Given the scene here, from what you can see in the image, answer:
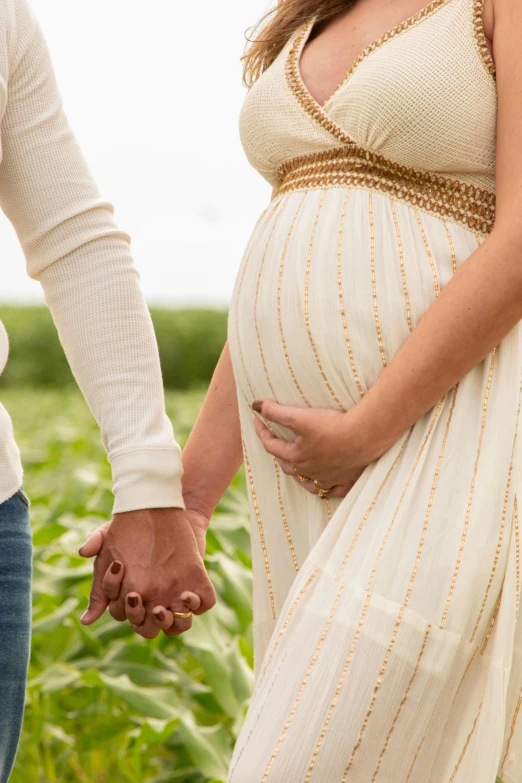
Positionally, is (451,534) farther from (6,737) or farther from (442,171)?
(6,737)

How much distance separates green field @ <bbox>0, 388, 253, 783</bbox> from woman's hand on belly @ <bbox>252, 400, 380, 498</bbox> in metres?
1.09

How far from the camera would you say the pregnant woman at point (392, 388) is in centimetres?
129

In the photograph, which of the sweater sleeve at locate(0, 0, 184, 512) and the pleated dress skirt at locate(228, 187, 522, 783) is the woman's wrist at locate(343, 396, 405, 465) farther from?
the sweater sleeve at locate(0, 0, 184, 512)

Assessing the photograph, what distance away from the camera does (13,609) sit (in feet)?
4.45

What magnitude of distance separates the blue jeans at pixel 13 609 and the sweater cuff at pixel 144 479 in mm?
228

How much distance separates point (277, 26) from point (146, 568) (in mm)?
931

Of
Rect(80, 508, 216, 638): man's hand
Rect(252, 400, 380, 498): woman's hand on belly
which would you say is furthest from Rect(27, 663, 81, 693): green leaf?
Rect(252, 400, 380, 498): woman's hand on belly

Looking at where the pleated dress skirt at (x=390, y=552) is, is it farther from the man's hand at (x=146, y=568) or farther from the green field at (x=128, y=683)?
the green field at (x=128, y=683)

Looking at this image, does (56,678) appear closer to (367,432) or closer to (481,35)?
(367,432)

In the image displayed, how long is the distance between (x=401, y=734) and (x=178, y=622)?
508mm

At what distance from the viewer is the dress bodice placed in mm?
1396

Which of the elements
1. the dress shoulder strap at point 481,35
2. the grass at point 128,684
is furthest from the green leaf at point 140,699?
the dress shoulder strap at point 481,35

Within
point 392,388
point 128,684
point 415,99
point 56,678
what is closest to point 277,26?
point 415,99

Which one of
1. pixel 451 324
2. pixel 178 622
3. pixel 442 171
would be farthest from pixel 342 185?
pixel 178 622
